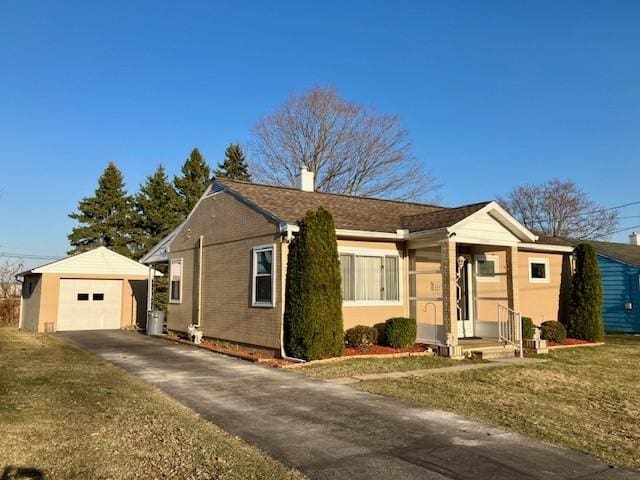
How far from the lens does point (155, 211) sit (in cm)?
4381

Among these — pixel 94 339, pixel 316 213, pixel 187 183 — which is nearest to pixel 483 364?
pixel 316 213

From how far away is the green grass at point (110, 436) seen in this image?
5.14 m

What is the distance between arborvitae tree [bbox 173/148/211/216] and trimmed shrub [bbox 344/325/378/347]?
3177 cm

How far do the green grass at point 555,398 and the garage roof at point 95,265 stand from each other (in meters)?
18.1

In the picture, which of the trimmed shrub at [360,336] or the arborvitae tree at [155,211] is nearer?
the trimmed shrub at [360,336]

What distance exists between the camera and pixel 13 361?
41.2 ft

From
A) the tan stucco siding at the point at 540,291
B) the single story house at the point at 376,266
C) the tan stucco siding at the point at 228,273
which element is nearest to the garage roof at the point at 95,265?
the tan stucco siding at the point at 228,273

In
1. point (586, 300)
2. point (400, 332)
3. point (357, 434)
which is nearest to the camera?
point (357, 434)

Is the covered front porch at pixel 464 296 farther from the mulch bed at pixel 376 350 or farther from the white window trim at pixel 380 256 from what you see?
the mulch bed at pixel 376 350

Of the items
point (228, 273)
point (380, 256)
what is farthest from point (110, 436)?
point (228, 273)

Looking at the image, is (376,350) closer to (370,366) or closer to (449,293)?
(370,366)

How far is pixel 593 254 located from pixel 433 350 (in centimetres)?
802

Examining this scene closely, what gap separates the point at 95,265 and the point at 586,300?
65.5ft

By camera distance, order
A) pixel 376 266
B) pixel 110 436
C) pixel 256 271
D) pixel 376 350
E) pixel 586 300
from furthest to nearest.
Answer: pixel 586 300 → pixel 376 266 → pixel 256 271 → pixel 376 350 → pixel 110 436
